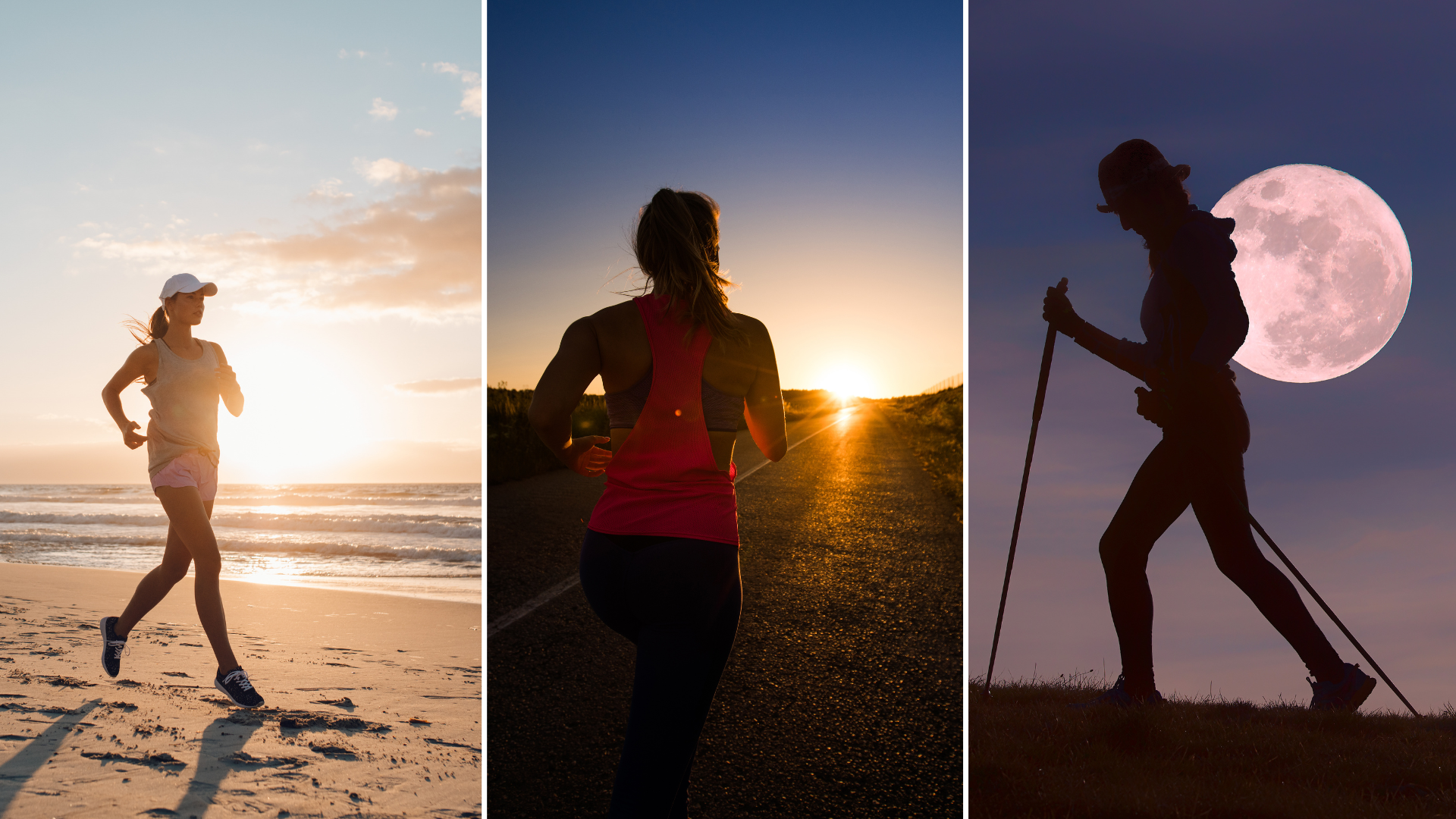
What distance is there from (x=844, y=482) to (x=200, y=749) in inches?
349

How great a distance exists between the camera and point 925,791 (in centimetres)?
258

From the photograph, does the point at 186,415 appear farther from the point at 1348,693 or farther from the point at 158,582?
the point at 1348,693

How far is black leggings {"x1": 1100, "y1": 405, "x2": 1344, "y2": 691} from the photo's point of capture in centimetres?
242

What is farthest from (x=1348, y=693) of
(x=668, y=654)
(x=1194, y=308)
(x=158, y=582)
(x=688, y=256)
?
(x=158, y=582)

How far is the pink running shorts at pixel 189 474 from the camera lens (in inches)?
123

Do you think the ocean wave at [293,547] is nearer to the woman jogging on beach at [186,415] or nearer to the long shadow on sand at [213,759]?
the long shadow on sand at [213,759]

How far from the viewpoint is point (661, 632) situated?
59.4 inches

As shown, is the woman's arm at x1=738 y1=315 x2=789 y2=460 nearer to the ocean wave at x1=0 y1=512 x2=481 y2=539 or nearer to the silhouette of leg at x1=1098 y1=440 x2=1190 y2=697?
the silhouette of leg at x1=1098 y1=440 x2=1190 y2=697

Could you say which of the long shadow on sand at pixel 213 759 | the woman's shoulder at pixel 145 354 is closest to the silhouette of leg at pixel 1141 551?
the long shadow on sand at pixel 213 759

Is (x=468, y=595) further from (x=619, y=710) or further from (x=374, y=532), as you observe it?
(x=374, y=532)

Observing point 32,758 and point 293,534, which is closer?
point 32,758

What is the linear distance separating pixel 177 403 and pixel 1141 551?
11.9ft

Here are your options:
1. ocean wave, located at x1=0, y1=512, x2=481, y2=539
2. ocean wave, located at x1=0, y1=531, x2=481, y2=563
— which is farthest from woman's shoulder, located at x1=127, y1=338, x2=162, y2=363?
ocean wave, located at x1=0, y1=512, x2=481, y2=539

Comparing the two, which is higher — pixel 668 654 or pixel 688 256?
pixel 688 256
